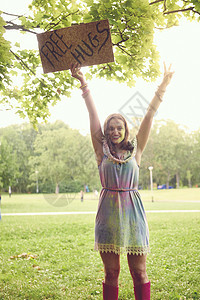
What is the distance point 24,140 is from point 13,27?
2463 inches

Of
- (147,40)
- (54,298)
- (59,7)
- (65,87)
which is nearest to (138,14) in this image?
(147,40)

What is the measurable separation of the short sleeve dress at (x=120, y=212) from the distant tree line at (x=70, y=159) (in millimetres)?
29671

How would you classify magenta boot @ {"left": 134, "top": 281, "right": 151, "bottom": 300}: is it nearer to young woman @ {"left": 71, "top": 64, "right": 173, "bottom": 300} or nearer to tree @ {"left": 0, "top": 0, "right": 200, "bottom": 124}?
young woman @ {"left": 71, "top": 64, "right": 173, "bottom": 300}

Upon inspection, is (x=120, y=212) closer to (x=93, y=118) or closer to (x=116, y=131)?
(x=116, y=131)

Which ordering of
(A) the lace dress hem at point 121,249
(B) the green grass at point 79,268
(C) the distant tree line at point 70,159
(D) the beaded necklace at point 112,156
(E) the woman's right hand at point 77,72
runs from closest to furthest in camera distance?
(A) the lace dress hem at point 121,249
(D) the beaded necklace at point 112,156
(E) the woman's right hand at point 77,72
(B) the green grass at point 79,268
(C) the distant tree line at point 70,159

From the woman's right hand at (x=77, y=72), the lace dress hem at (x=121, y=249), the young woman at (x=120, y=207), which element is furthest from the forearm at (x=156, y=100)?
the lace dress hem at (x=121, y=249)

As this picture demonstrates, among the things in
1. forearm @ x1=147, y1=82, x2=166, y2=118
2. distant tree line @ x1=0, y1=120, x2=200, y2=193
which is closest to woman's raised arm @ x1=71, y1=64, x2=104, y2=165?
forearm @ x1=147, y1=82, x2=166, y2=118

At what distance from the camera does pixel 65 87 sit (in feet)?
21.4

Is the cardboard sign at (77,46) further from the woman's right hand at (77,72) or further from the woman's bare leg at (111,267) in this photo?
the woman's bare leg at (111,267)

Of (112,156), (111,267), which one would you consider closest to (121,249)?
(111,267)

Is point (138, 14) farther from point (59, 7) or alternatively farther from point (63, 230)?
point (63, 230)

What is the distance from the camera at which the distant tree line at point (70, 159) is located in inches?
1676

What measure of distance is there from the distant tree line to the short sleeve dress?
97.3 feet

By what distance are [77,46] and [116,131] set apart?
3.10ft
